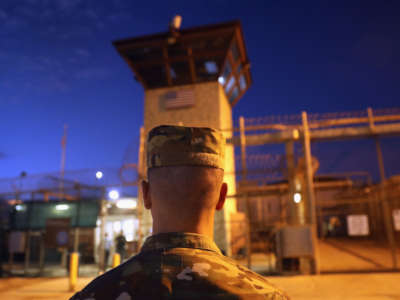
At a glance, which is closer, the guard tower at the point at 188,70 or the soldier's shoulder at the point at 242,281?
the soldier's shoulder at the point at 242,281

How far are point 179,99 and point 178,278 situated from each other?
50.5 feet

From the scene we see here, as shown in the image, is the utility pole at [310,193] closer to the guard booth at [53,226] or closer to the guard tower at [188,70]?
the guard tower at [188,70]

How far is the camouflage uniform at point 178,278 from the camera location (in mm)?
1133

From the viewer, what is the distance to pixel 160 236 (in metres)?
1.37

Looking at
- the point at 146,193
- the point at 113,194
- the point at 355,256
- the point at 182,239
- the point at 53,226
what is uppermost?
the point at 113,194

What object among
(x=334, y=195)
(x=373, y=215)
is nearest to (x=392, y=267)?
(x=373, y=215)

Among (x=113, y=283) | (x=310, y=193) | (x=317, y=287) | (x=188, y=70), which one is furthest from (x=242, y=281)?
(x=188, y=70)

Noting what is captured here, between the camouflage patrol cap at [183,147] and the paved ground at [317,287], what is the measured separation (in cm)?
729

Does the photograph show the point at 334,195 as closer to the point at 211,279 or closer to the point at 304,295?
the point at 304,295

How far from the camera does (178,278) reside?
116cm

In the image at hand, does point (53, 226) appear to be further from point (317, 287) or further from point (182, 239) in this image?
point (182, 239)

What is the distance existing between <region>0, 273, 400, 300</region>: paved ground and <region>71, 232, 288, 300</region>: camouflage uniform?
7224 millimetres

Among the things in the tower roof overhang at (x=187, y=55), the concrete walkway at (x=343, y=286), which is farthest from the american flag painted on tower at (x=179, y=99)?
the concrete walkway at (x=343, y=286)

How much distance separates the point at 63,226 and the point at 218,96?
29.8ft
